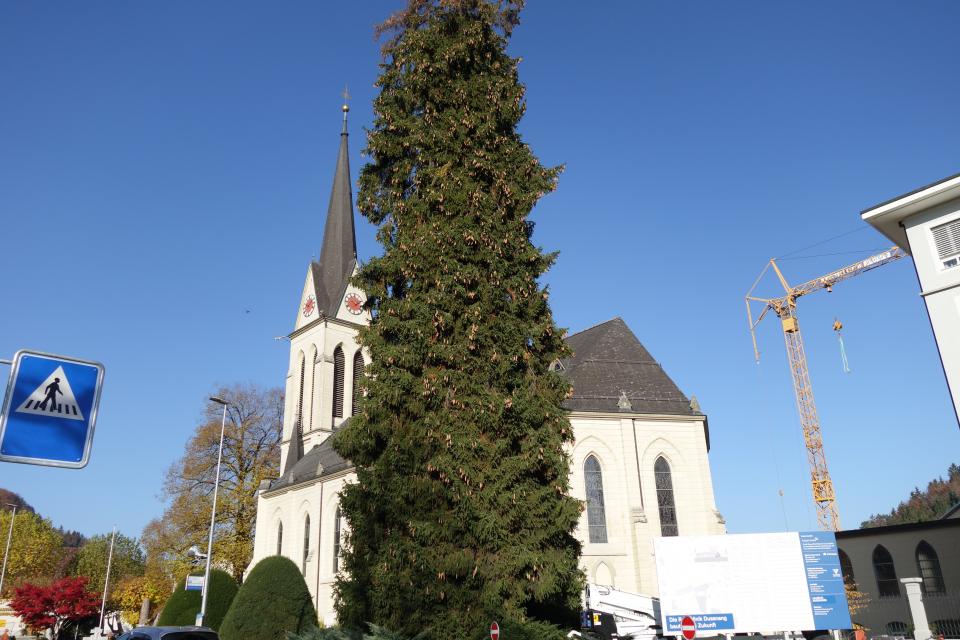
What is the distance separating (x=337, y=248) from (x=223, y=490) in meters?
20.5

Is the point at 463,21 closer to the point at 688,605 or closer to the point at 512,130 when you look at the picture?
the point at 512,130

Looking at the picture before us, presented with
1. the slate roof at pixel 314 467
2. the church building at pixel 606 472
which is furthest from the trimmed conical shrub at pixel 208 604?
the slate roof at pixel 314 467

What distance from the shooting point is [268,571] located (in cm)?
1820

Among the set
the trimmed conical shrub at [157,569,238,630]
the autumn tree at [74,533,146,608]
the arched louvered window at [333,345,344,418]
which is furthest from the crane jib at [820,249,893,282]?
the autumn tree at [74,533,146,608]

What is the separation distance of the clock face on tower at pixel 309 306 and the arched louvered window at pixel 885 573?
A: 40241mm

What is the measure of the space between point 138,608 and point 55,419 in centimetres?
6204

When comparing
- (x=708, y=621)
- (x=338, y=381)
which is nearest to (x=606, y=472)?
(x=708, y=621)

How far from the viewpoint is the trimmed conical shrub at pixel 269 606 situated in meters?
17.5

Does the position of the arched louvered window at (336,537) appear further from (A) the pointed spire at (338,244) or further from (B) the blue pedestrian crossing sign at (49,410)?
(B) the blue pedestrian crossing sign at (49,410)

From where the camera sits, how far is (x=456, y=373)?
13.3 meters

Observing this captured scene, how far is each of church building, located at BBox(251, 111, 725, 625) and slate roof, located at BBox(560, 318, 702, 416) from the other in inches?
2.0

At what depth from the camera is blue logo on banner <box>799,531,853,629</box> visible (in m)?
16.6

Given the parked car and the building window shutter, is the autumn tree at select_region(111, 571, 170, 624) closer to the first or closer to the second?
the parked car

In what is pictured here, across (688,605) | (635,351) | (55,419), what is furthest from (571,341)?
(55,419)
